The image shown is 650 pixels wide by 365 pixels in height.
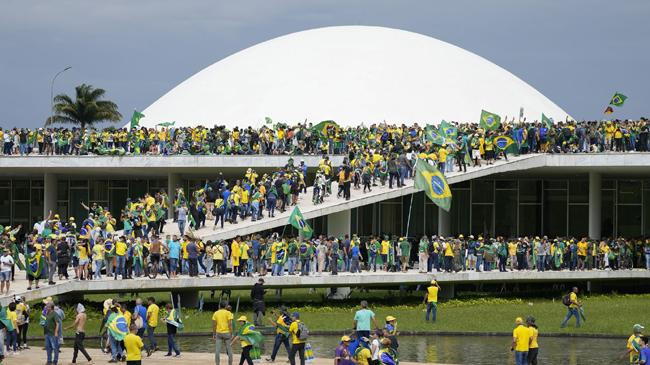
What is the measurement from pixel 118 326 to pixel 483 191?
28.8 m

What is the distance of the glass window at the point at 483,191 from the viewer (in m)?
48.7

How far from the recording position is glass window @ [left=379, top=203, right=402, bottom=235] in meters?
48.5

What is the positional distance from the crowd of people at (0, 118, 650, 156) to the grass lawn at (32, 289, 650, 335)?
17.3ft

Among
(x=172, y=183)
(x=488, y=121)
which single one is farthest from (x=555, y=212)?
(x=172, y=183)

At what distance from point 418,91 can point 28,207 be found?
1838 cm

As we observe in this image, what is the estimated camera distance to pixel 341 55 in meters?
59.6

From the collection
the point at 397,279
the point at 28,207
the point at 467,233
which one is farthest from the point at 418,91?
the point at 397,279

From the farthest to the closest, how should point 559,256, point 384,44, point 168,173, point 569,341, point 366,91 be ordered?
point 384,44 → point 366,91 → point 168,173 → point 559,256 → point 569,341

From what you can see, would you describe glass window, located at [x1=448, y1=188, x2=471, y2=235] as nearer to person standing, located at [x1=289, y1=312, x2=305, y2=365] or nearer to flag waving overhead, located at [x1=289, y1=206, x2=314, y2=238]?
flag waving overhead, located at [x1=289, y1=206, x2=314, y2=238]

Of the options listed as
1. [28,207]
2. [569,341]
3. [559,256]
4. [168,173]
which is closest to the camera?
[569,341]

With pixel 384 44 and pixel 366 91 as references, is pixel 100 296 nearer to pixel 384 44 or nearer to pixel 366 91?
pixel 366 91

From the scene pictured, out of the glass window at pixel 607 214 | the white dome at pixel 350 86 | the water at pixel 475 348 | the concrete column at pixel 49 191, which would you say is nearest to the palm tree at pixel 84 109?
the white dome at pixel 350 86

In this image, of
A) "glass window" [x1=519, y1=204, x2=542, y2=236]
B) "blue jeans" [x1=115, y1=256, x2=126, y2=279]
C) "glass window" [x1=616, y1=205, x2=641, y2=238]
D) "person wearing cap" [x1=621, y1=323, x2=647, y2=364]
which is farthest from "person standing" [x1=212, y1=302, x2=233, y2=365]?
"glass window" [x1=616, y1=205, x2=641, y2=238]

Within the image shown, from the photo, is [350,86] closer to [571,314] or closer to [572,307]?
[571,314]
